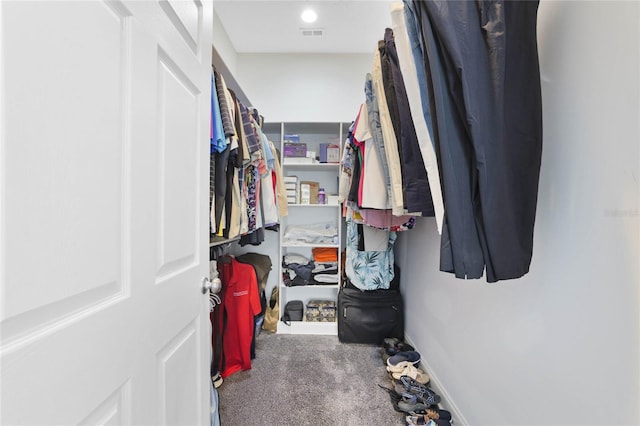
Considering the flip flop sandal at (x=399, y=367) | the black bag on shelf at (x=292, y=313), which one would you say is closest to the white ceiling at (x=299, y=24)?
the black bag on shelf at (x=292, y=313)

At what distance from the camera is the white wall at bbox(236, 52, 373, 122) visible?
2.66 metres

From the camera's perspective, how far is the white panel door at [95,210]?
0.36 meters

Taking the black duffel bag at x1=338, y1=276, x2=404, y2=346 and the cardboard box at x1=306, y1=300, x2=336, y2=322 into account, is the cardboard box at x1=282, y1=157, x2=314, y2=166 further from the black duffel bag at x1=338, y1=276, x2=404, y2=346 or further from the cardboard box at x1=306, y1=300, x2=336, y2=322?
the cardboard box at x1=306, y1=300, x2=336, y2=322

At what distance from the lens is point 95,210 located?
1.57 ft

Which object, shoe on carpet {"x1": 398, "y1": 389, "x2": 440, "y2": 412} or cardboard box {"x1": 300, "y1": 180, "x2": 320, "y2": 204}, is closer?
shoe on carpet {"x1": 398, "y1": 389, "x2": 440, "y2": 412}

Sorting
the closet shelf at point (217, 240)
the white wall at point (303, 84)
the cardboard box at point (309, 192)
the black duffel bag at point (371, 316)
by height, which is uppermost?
the white wall at point (303, 84)

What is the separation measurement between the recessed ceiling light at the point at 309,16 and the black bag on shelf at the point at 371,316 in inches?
86.8

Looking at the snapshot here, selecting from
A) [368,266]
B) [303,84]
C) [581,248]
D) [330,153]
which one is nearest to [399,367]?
[368,266]

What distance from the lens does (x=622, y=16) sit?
26.2 inches

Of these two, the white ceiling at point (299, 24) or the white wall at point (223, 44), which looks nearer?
the white ceiling at point (299, 24)

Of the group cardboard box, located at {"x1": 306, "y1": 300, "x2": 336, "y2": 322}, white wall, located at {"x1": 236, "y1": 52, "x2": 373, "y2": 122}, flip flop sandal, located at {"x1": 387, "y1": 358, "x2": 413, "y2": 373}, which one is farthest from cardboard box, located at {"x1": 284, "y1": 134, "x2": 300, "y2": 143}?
flip flop sandal, located at {"x1": 387, "y1": 358, "x2": 413, "y2": 373}

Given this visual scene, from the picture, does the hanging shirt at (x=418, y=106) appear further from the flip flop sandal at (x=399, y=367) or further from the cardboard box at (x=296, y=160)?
the cardboard box at (x=296, y=160)

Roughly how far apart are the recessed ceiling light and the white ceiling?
3 cm

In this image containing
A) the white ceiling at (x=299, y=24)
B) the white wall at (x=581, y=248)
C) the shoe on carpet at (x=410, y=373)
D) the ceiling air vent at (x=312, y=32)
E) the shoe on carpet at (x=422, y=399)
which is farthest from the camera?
the ceiling air vent at (x=312, y=32)
